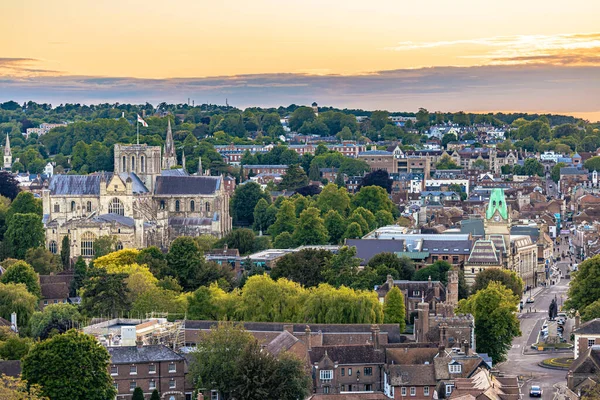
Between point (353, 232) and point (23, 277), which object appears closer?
point (23, 277)

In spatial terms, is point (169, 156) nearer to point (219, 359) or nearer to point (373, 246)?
point (373, 246)

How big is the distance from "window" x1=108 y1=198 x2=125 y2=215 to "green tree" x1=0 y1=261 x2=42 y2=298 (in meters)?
27.1

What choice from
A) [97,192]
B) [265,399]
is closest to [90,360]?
[265,399]

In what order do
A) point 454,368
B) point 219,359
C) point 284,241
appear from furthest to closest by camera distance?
point 284,241 < point 454,368 < point 219,359

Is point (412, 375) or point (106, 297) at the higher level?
point (412, 375)

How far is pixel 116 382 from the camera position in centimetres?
6612

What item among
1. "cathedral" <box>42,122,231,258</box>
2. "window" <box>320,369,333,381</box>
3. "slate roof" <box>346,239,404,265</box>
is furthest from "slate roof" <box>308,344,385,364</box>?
"cathedral" <box>42,122,231,258</box>

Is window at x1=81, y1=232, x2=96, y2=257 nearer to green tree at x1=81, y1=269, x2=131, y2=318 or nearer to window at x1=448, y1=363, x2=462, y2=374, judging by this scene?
green tree at x1=81, y1=269, x2=131, y2=318

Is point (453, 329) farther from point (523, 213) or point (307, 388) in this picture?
point (523, 213)

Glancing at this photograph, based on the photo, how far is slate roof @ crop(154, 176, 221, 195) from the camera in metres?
127

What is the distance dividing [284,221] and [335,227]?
18.9 ft

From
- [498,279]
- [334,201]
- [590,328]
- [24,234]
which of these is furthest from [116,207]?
[590,328]

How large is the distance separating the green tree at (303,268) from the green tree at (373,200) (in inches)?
1905

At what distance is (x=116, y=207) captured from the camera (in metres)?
Result: 122
